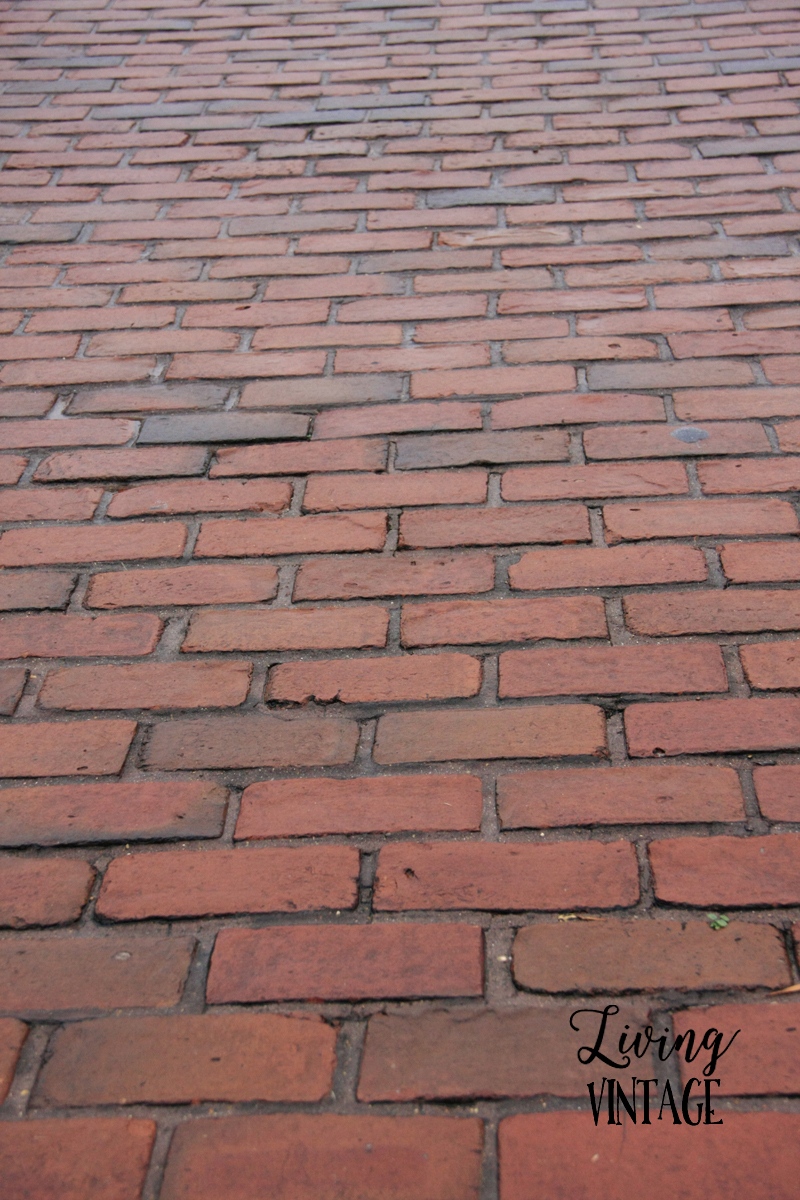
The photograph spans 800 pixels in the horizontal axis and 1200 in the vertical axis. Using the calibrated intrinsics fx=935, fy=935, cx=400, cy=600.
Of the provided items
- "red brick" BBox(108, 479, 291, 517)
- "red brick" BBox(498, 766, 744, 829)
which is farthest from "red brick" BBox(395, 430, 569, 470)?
"red brick" BBox(498, 766, 744, 829)

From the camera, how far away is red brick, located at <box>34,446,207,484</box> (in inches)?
60.2

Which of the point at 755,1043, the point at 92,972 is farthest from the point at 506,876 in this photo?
the point at 92,972

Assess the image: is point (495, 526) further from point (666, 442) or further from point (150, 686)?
point (150, 686)

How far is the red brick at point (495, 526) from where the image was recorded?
139 centimetres

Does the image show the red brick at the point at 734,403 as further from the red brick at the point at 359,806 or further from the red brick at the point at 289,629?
the red brick at the point at 359,806

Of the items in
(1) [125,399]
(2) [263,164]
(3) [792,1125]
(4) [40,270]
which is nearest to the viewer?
(3) [792,1125]

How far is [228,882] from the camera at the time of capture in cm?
104

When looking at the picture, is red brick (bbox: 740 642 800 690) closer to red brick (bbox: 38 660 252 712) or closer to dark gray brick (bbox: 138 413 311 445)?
red brick (bbox: 38 660 252 712)

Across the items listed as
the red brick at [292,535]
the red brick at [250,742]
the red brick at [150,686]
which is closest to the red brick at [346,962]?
the red brick at [250,742]

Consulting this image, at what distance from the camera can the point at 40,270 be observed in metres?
1.96

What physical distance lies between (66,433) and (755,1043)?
1.36m

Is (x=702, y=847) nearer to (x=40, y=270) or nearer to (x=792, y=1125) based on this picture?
(x=792, y=1125)

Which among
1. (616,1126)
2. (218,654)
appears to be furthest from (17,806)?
(616,1126)

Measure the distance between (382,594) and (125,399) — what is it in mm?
667
